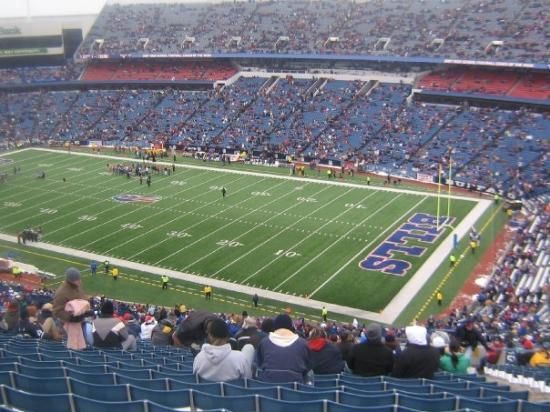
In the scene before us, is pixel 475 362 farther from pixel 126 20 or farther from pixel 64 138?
pixel 126 20

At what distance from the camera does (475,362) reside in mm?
10906

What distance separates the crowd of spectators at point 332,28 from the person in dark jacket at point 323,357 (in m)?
43.7


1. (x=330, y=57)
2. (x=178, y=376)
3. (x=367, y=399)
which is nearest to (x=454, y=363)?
(x=367, y=399)

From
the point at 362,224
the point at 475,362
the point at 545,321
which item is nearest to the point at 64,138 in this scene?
the point at 362,224

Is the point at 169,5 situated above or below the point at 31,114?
above

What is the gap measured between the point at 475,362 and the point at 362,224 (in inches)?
829

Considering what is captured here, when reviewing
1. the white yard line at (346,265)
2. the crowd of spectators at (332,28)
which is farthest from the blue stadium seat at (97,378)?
the crowd of spectators at (332,28)

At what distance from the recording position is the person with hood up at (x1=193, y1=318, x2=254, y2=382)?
21.1 ft

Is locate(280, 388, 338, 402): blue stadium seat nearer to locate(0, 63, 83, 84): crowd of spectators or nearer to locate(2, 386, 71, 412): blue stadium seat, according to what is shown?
locate(2, 386, 71, 412): blue stadium seat

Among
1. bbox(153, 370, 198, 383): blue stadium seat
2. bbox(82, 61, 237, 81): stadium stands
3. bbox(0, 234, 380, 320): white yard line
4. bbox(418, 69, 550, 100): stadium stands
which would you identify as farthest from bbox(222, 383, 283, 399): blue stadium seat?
bbox(82, 61, 237, 81): stadium stands

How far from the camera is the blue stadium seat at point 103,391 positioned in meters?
6.05

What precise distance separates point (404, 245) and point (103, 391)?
2417 cm

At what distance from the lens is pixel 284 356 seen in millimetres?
6746

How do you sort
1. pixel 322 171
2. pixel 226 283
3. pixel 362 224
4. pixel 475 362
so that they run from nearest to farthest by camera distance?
pixel 475 362, pixel 226 283, pixel 362 224, pixel 322 171
